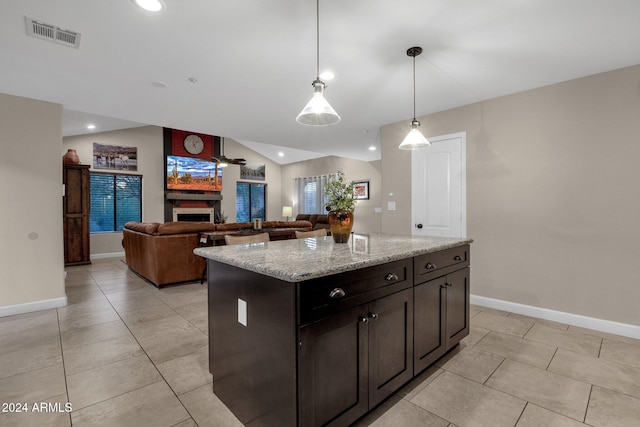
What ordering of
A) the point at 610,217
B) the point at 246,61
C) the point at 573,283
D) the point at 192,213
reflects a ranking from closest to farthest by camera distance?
1. the point at 246,61
2. the point at 610,217
3. the point at 573,283
4. the point at 192,213

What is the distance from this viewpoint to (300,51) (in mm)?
2443

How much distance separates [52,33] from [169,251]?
113 inches

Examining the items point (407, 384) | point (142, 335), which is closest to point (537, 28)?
point (407, 384)

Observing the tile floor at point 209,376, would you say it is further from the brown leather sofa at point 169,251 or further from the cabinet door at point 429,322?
the brown leather sofa at point 169,251

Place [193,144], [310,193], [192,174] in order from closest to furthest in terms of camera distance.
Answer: [192,174], [193,144], [310,193]

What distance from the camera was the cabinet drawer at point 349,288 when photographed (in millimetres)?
1267

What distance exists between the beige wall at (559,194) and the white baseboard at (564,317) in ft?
0.16

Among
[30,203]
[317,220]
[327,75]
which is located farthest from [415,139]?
[317,220]

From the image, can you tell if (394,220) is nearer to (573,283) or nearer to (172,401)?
(573,283)

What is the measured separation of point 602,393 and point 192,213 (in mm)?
8619

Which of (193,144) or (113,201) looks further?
(193,144)

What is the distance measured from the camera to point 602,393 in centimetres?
187

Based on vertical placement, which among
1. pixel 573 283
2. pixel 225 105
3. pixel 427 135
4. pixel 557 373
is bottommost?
pixel 557 373

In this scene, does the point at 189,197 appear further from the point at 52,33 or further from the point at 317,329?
the point at 317,329
